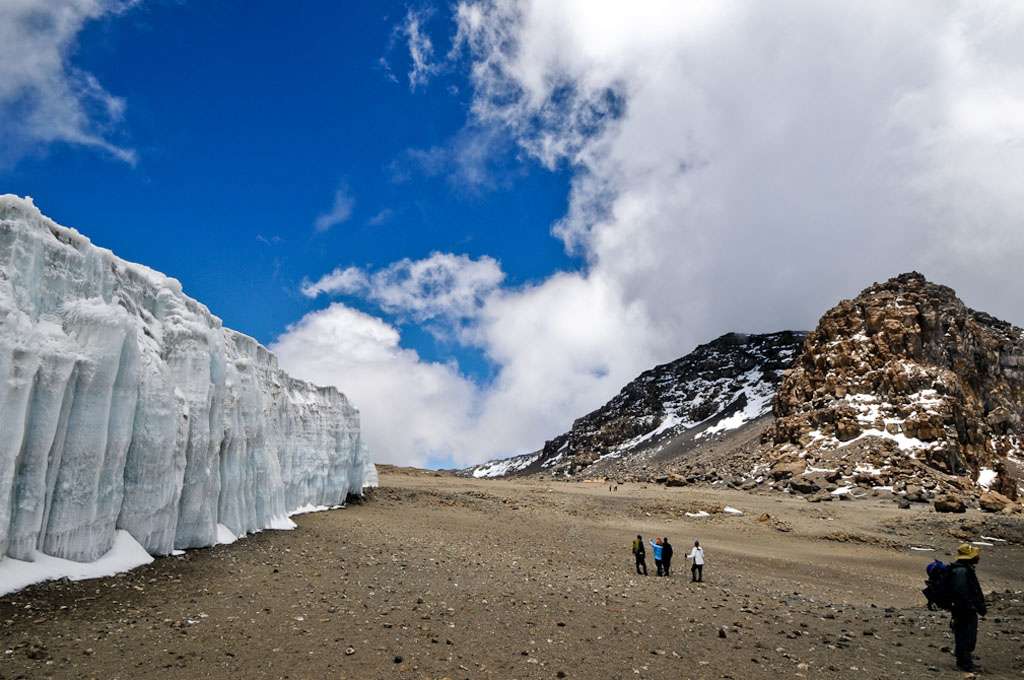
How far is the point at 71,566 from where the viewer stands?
11.1 meters

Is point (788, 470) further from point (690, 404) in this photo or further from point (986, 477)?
point (690, 404)

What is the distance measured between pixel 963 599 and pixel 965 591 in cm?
13

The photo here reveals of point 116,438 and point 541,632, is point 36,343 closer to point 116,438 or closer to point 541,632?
point 116,438

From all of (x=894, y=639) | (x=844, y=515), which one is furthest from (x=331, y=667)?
(x=844, y=515)

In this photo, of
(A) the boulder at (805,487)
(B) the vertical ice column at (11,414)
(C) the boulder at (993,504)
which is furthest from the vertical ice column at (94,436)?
(A) the boulder at (805,487)

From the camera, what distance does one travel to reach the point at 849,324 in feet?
268

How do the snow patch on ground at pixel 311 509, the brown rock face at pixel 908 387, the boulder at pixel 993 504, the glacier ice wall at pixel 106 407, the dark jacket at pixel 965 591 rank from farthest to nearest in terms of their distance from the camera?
the brown rock face at pixel 908 387
the boulder at pixel 993 504
the snow patch on ground at pixel 311 509
the glacier ice wall at pixel 106 407
the dark jacket at pixel 965 591

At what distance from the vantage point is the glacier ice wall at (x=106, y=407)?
10578mm

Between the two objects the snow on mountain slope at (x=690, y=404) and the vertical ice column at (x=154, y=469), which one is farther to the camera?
the snow on mountain slope at (x=690, y=404)

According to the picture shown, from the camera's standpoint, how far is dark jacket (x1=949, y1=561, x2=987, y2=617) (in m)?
8.98

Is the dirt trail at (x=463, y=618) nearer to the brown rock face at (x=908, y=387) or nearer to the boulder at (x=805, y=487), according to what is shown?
the boulder at (x=805, y=487)

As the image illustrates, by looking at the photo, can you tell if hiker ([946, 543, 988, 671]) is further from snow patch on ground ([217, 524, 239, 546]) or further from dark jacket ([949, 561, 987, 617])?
snow patch on ground ([217, 524, 239, 546])

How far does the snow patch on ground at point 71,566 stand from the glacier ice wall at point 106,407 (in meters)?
0.20

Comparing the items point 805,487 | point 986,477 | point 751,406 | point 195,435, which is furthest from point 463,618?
point 751,406
